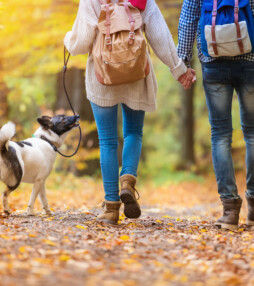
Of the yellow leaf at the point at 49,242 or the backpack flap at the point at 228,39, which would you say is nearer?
the yellow leaf at the point at 49,242

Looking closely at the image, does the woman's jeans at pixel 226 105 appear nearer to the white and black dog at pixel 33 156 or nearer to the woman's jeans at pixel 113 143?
the woman's jeans at pixel 113 143

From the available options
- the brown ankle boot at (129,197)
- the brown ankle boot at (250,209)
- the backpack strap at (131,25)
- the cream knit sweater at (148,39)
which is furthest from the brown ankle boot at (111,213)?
the backpack strap at (131,25)

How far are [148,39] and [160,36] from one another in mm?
122

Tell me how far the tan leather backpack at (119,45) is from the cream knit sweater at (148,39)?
0.13 meters

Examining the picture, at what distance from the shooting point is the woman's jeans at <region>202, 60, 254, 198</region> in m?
4.34

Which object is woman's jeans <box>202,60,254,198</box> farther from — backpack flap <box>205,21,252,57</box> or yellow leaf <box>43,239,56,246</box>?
yellow leaf <box>43,239,56,246</box>

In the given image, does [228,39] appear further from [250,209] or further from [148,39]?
[250,209]

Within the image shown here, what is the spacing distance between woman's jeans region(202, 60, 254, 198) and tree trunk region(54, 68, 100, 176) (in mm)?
6771

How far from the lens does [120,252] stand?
345 cm

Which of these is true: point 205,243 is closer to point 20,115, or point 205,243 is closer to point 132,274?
point 132,274

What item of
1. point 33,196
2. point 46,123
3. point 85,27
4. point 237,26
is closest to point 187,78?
point 237,26

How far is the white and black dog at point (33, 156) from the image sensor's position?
478cm

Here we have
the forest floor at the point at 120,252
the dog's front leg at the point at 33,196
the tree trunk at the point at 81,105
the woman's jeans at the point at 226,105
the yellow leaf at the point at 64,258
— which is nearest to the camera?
the forest floor at the point at 120,252

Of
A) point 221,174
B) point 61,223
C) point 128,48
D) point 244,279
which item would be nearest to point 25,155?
point 61,223
